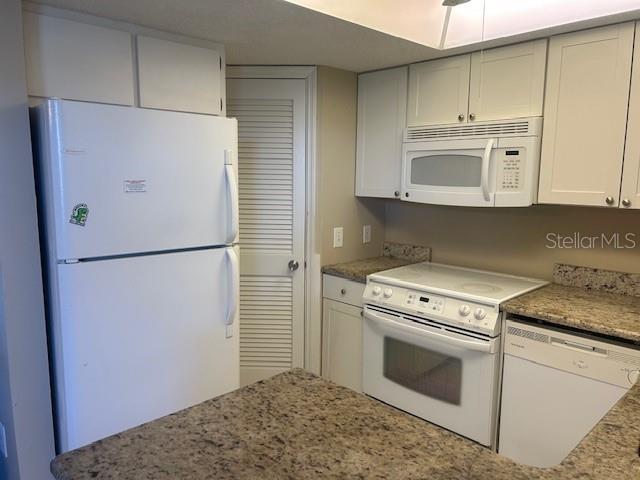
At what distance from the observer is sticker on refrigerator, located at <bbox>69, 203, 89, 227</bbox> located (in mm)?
1706

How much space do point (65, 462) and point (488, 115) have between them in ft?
7.50

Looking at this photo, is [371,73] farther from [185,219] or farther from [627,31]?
[185,219]

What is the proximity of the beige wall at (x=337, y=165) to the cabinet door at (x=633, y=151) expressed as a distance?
152cm

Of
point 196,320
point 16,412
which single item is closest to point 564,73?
point 196,320

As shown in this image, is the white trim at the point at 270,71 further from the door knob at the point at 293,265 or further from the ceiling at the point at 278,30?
the door knob at the point at 293,265

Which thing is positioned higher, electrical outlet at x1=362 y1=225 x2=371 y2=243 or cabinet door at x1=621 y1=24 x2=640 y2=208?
cabinet door at x1=621 y1=24 x2=640 y2=208

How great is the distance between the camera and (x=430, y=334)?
2.38 metres

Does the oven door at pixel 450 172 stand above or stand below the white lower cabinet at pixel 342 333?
above

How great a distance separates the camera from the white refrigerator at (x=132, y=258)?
171 centimetres

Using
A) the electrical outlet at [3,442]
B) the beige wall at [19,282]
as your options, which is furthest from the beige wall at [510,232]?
the electrical outlet at [3,442]

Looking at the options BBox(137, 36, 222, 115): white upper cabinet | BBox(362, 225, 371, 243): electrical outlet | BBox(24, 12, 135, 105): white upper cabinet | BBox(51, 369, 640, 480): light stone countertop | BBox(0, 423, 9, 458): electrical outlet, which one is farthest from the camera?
BBox(362, 225, 371, 243): electrical outlet

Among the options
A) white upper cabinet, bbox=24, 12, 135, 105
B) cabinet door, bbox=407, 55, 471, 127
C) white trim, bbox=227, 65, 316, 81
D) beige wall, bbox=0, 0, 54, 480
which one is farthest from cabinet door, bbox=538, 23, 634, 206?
beige wall, bbox=0, 0, 54, 480

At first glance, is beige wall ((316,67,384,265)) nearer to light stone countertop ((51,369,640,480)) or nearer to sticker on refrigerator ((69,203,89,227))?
sticker on refrigerator ((69,203,89,227))

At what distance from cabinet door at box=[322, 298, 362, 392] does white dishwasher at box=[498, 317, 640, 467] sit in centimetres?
89
